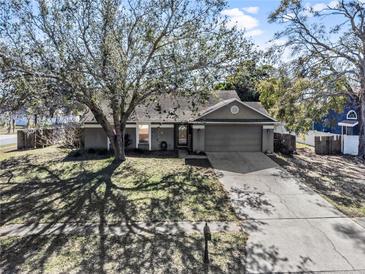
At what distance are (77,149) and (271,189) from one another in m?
14.4

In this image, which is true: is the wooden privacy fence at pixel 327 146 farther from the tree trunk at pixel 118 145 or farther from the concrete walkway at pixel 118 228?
the concrete walkway at pixel 118 228

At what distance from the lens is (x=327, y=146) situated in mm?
20703

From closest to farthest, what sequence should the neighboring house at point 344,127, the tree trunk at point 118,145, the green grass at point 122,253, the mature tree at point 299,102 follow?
the green grass at point 122,253 < the tree trunk at point 118,145 < the mature tree at point 299,102 < the neighboring house at point 344,127

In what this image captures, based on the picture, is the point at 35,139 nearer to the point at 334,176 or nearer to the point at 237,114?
the point at 237,114

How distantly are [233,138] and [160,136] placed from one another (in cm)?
518

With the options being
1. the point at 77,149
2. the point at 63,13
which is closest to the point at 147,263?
the point at 63,13

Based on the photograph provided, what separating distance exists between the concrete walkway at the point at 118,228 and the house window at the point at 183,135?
12487mm

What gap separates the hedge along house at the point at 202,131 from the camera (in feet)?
64.4

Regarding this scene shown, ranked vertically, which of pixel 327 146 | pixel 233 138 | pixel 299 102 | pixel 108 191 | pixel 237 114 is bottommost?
pixel 108 191

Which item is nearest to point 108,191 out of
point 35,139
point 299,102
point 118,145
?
point 118,145

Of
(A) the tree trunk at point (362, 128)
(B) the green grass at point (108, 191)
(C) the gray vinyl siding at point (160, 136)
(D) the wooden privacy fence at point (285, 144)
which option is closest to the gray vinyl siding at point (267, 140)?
(D) the wooden privacy fence at point (285, 144)

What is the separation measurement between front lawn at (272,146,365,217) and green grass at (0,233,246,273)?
5.08m

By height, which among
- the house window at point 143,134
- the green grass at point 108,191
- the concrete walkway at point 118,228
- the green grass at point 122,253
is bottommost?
the green grass at point 122,253

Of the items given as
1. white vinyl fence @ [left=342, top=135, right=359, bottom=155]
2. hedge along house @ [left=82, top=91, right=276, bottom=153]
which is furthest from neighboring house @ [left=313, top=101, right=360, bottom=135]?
hedge along house @ [left=82, top=91, right=276, bottom=153]
